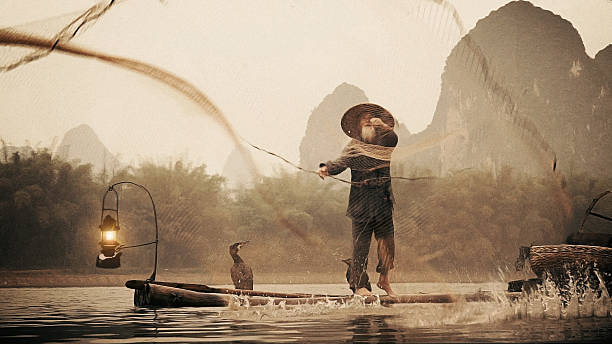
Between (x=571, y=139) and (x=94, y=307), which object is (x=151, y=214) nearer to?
(x=94, y=307)

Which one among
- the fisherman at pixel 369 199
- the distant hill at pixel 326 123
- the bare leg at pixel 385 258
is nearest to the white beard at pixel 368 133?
the fisherman at pixel 369 199

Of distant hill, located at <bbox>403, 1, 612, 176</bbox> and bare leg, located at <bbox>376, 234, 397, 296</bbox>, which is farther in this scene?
distant hill, located at <bbox>403, 1, 612, 176</bbox>

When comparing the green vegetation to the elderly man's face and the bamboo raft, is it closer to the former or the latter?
the elderly man's face

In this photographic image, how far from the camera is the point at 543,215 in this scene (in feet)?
96.2

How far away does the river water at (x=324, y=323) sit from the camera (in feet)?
25.2

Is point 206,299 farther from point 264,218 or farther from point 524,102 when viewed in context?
point 524,102

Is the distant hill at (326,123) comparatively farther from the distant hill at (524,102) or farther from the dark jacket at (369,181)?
the dark jacket at (369,181)

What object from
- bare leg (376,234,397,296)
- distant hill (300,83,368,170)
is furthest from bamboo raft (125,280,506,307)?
distant hill (300,83,368,170)

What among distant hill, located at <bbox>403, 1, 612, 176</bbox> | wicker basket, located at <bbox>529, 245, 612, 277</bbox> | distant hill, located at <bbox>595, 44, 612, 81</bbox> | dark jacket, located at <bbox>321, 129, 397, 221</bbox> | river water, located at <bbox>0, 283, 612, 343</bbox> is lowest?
river water, located at <bbox>0, 283, 612, 343</bbox>

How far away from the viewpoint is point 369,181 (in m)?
12.6

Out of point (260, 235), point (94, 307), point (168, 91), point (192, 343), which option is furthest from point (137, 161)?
point (192, 343)

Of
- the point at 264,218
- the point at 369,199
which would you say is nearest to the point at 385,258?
the point at 369,199

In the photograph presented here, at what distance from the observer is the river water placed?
25.2 ft

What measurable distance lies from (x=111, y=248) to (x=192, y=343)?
535 cm
